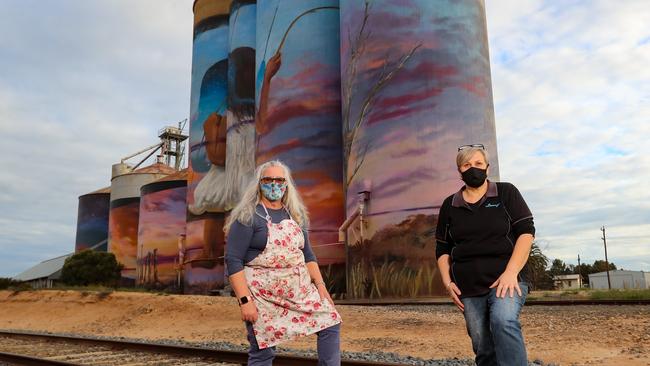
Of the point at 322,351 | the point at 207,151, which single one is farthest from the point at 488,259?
the point at 207,151

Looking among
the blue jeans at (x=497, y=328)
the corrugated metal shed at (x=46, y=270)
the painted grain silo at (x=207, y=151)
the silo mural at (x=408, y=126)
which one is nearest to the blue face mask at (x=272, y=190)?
the blue jeans at (x=497, y=328)

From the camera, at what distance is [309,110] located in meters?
30.1

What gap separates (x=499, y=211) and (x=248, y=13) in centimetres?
3971

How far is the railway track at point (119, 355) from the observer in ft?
25.9

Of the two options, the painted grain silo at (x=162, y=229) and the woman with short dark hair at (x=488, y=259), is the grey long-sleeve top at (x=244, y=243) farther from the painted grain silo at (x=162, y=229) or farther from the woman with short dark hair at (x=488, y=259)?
the painted grain silo at (x=162, y=229)

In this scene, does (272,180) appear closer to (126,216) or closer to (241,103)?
(241,103)

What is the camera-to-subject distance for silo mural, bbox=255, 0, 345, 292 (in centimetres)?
2878

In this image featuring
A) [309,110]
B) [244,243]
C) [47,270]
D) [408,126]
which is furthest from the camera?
[47,270]

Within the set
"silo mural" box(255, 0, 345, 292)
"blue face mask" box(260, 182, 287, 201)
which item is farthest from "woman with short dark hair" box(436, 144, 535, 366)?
"silo mural" box(255, 0, 345, 292)

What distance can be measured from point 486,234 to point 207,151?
140ft

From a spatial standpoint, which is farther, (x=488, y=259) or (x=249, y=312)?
(x=249, y=312)

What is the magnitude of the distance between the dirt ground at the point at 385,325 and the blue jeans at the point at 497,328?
16.7 ft

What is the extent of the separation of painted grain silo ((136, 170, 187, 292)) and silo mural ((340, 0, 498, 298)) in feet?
97.3

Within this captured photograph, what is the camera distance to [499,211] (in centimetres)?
334
